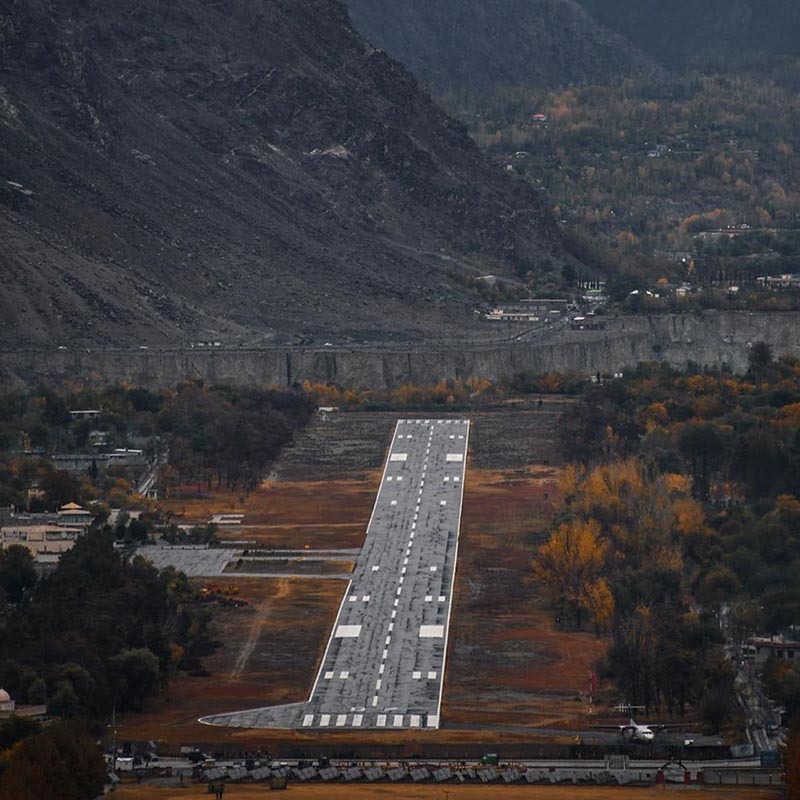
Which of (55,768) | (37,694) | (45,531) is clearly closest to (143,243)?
(45,531)

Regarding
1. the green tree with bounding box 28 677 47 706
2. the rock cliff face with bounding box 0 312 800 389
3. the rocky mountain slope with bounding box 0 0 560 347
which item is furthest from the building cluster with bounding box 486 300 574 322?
the green tree with bounding box 28 677 47 706

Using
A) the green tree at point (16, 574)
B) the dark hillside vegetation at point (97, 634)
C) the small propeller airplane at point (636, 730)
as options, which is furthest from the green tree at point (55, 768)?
the green tree at point (16, 574)

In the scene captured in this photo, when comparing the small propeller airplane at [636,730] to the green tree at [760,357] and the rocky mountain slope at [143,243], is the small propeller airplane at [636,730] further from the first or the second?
the rocky mountain slope at [143,243]

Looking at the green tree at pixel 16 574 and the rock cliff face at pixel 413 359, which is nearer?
the green tree at pixel 16 574

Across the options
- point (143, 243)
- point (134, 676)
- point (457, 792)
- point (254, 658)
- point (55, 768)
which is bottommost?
point (143, 243)

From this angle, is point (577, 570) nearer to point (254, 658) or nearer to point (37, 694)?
point (254, 658)

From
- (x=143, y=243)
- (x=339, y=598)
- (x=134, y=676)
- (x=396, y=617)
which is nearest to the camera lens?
(x=134, y=676)
